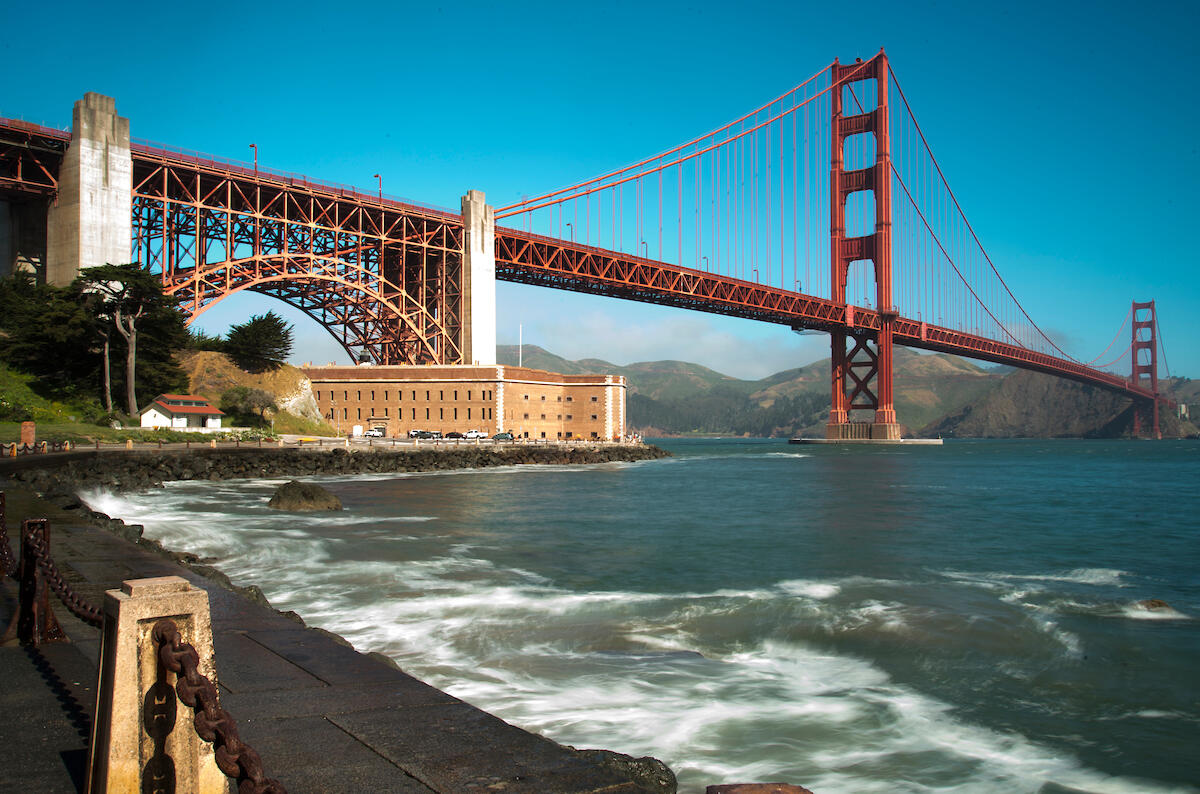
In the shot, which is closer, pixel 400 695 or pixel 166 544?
pixel 400 695

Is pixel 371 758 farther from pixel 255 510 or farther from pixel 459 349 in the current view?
pixel 459 349

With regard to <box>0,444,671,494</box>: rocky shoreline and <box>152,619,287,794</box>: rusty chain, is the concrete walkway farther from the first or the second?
<box>0,444,671,494</box>: rocky shoreline

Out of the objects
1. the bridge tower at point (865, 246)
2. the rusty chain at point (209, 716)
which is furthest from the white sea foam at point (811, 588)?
the bridge tower at point (865, 246)

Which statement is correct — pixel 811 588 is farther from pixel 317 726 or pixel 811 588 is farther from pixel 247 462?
pixel 247 462

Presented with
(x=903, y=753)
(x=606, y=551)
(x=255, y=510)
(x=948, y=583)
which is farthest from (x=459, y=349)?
(x=903, y=753)

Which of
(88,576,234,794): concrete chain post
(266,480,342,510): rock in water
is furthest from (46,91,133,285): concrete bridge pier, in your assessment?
(88,576,234,794): concrete chain post

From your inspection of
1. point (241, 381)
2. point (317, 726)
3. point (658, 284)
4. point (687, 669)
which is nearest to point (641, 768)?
point (317, 726)
